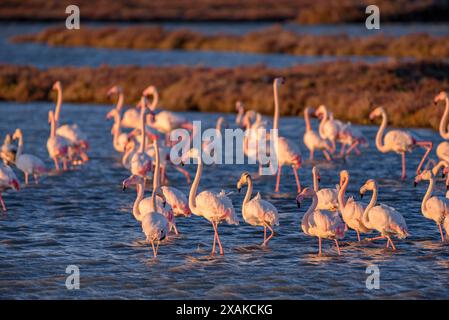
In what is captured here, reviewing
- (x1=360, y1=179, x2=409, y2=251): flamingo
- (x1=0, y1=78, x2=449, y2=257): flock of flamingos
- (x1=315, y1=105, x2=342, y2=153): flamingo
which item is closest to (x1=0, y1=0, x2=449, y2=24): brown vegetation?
(x1=315, y1=105, x2=342, y2=153): flamingo

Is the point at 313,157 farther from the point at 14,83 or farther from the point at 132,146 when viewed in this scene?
the point at 14,83

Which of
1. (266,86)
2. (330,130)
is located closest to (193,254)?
(330,130)

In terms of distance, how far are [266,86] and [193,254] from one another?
14764 mm

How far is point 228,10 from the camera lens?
7156 centimetres

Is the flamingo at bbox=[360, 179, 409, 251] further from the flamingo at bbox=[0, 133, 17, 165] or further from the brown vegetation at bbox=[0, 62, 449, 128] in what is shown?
the brown vegetation at bbox=[0, 62, 449, 128]

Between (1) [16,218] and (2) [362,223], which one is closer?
(2) [362,223]

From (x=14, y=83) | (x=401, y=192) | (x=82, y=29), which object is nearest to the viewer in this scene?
(x=401, y=192)

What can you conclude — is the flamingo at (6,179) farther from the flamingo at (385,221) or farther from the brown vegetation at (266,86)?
the brown vegetation at (266,86)

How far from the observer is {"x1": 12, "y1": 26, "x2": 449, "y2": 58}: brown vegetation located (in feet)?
120

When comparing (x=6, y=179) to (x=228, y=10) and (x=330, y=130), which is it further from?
(x=228, y=10)

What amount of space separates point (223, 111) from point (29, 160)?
10.4m

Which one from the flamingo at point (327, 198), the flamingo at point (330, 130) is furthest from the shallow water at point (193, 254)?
the flamingo at point (330, 130)
